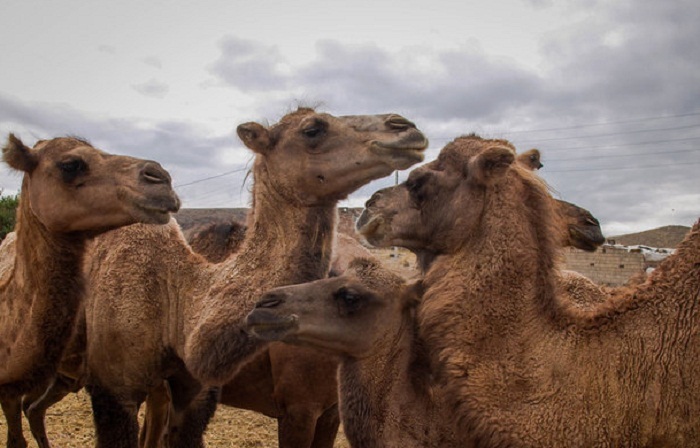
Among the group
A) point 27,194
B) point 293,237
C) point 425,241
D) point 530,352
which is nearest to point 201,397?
point 293,237

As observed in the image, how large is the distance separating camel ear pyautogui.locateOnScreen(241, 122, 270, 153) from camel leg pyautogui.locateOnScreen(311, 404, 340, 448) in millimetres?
2796

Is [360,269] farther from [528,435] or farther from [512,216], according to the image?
[528,435]

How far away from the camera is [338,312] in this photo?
5.23 metres

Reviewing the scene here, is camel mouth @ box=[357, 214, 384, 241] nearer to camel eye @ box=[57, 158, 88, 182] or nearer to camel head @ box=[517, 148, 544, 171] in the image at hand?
camel head @ box=[517, 148, 544, 171]

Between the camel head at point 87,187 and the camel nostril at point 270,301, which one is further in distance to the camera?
the camel head at point 87,187

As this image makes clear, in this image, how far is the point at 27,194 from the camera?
6348 mm

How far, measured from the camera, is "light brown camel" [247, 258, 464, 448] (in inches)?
195

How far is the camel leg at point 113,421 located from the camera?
6.29 m

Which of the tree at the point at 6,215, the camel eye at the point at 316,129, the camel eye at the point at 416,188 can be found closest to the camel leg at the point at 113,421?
the camel eye at the point at 316,129

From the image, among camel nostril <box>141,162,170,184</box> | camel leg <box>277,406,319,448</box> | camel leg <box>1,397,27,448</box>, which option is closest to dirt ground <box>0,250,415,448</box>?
camel leg <box>1,397,27,448</box>

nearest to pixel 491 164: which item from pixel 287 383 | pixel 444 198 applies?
pixel 444 198

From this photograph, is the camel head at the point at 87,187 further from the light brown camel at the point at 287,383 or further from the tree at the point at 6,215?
the tree at the point at 6,215

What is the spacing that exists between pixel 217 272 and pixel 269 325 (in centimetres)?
162

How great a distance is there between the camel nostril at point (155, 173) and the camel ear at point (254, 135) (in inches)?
31.3
